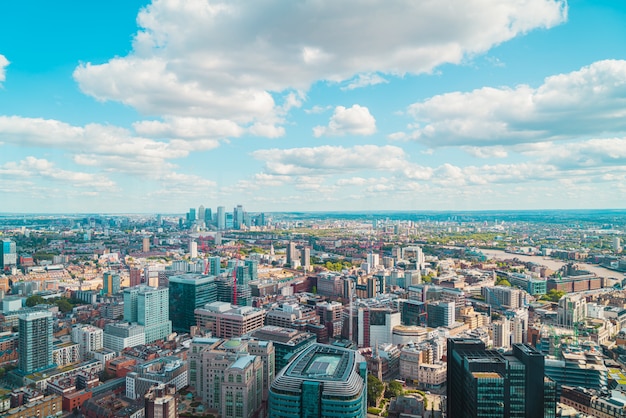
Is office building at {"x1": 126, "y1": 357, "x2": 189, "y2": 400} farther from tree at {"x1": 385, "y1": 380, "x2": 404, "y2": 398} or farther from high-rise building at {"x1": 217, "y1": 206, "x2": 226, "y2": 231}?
high-rise building at {"x1": 217, "y1": 206, "x2": 226, "y2": 231}

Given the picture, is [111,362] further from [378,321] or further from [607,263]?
[607,263]

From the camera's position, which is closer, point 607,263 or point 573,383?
point 573,383

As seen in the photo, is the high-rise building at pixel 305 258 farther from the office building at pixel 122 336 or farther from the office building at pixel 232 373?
the office building at pixel 232 373

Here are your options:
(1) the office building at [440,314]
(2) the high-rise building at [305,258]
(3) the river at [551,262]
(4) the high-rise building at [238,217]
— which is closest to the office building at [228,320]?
(1) the office building at [440,314]

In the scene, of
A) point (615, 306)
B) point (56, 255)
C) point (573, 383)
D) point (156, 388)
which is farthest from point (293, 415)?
point (56, 255)

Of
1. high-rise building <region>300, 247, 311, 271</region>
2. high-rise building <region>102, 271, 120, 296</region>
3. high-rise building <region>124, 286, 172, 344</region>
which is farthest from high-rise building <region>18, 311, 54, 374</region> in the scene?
high-rise building <region>300, 247, 311, 271</region>
